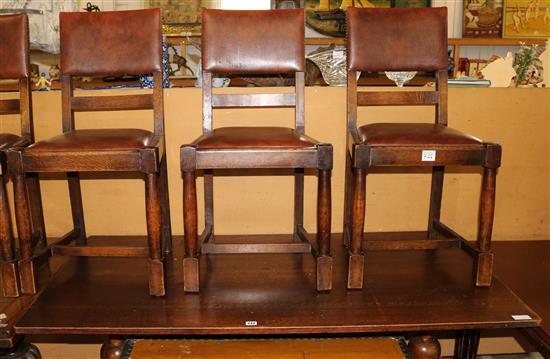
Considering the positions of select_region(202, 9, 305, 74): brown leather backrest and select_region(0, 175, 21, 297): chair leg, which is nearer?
select_region(0, 175, 21, 297): chair leg

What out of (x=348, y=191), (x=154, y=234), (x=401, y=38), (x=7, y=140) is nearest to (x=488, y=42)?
(x=401, y=38)

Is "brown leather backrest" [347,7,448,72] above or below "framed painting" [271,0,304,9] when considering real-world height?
below

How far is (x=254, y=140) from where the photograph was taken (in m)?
1.60

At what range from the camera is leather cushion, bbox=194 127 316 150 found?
1565 millimetres

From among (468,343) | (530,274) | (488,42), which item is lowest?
(468,343)

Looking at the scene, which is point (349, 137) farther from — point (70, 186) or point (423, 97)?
point (70, 186)

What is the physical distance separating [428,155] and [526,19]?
3.95m

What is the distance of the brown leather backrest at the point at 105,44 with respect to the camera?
1.88 metres

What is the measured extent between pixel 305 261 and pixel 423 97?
73 centimetres

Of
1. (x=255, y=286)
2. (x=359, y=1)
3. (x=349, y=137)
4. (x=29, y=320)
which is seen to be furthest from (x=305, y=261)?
(x=359, y=1)

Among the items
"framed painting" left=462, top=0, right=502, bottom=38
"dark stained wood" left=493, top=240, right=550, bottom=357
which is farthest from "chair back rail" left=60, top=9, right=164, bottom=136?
A: "framed painting" left=462, top=0, right=502, bottom=38

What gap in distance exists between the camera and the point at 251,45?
6.26ft

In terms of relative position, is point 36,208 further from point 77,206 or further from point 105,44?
point 105,44

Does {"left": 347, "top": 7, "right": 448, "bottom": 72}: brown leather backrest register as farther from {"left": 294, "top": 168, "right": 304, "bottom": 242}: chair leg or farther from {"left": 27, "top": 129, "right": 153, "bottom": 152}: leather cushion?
{"left": 27, "top": 129, "right": 153, "bottom": 152}: leather cushion
